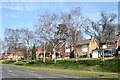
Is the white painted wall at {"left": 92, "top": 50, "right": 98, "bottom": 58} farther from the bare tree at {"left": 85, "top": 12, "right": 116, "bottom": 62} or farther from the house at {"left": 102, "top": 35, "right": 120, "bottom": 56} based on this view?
the bare tree at {"left": 85, "top": 12, "right": 116, "bottom": 62}

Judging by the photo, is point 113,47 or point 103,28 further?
point 113,47

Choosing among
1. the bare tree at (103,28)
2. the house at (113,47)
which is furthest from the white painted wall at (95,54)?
the bare tree at (103,28)

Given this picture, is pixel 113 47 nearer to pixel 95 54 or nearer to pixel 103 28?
pixel 95 54

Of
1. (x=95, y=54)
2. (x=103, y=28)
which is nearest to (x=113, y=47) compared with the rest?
(x=95, y=54)

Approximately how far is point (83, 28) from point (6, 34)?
36532 millimetres

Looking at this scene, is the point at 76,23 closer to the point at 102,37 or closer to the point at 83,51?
the point at 102,37

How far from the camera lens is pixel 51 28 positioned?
140 ft

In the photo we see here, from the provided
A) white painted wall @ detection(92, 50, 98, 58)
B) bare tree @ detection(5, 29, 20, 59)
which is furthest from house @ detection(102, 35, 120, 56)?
bare tree @ detection(5, 29, 20, 59)

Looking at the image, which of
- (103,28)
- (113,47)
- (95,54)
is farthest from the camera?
(95,54)

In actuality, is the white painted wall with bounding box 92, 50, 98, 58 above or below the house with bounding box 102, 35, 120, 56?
below

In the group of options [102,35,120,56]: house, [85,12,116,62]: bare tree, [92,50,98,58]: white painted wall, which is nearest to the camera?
[85,12,116,62]: bare tree

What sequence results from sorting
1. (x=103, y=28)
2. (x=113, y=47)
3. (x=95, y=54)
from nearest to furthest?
(x=103, y=28) < (x=113, y=47) < (x=95, y=54)

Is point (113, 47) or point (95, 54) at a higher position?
point (113, 47)

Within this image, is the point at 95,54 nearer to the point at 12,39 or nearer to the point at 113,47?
the point at 113,47
